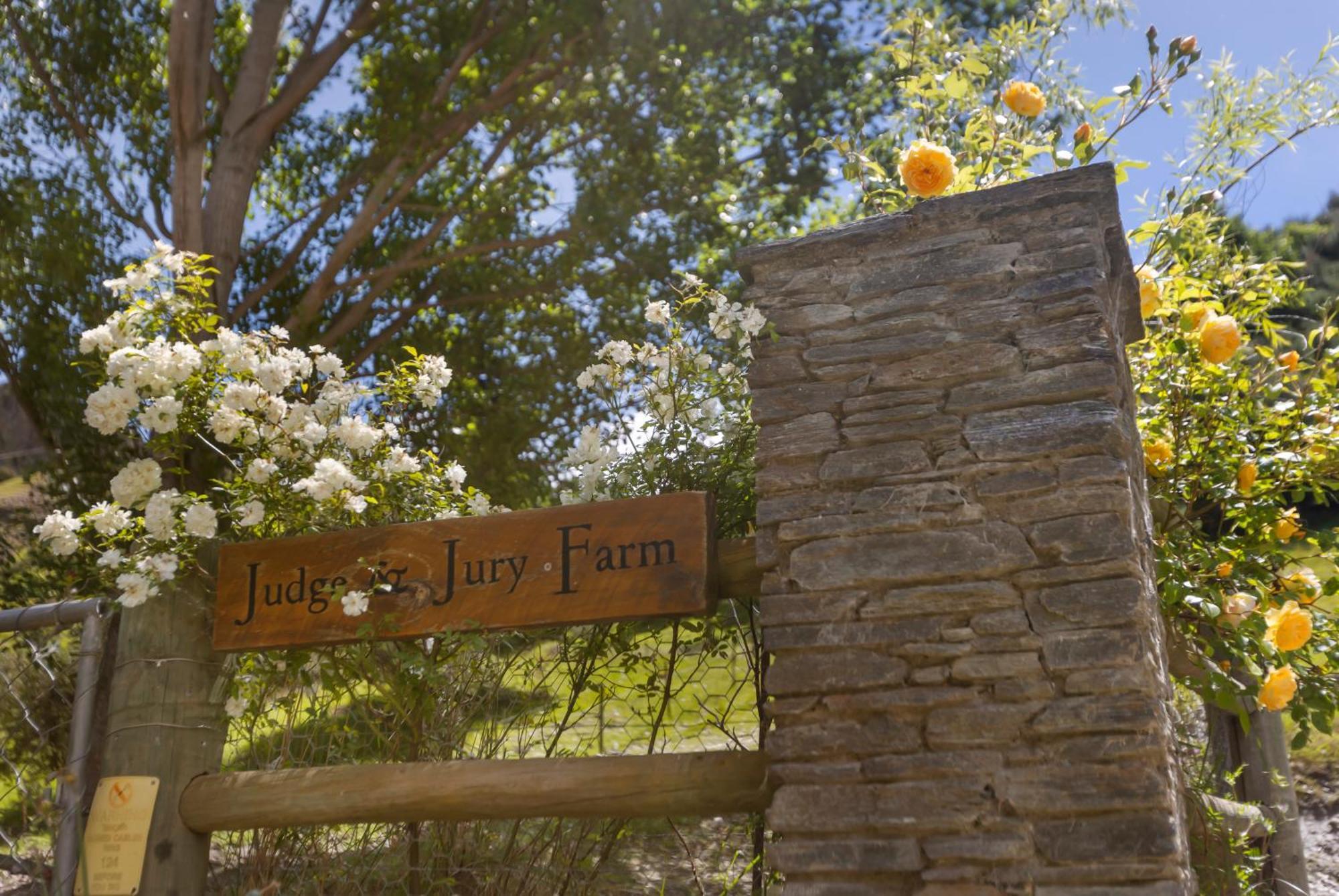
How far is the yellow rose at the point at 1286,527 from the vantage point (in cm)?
292

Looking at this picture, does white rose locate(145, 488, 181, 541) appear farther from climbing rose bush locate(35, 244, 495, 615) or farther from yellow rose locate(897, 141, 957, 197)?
yellow rose locate(897, 141, 957, 197)

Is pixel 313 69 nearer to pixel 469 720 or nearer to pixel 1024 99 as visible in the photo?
pixel 469 720

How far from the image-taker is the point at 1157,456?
301 centimetres

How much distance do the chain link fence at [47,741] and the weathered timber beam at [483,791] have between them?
10.7 inches

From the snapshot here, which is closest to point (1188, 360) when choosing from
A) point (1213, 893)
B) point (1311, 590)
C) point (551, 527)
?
point (1311, 590)

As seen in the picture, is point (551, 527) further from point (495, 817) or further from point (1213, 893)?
point (1213, 893)

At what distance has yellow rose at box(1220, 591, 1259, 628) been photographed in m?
2.69

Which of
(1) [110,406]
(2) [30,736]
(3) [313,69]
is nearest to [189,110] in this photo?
(3) [313,69]

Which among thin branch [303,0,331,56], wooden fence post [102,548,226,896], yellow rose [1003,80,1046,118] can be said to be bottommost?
wooden fence post [102,548,226,896]

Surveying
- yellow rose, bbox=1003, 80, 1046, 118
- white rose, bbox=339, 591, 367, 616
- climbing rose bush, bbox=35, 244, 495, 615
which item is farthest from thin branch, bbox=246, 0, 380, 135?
yellow rose, bbox=1003, 80, 1046, 118

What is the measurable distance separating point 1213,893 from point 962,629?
1.36 meters

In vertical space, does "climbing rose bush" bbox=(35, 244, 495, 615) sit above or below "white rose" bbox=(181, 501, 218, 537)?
above

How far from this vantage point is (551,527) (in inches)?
96.0

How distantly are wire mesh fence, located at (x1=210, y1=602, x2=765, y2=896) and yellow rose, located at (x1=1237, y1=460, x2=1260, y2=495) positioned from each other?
1.35m
